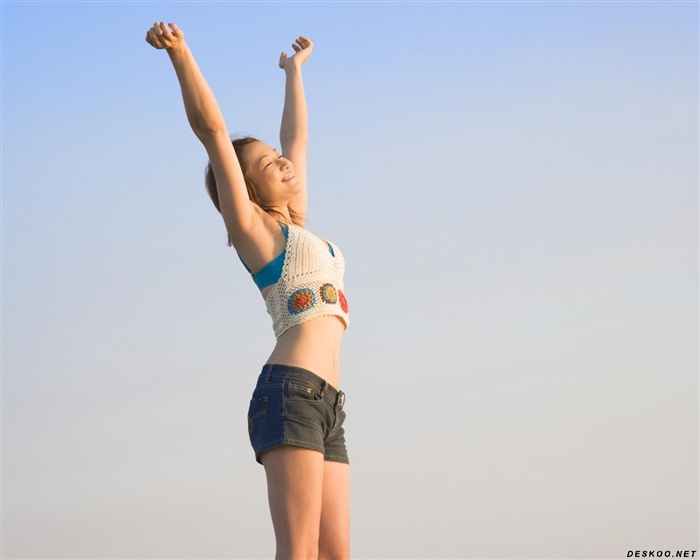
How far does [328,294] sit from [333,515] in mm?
834

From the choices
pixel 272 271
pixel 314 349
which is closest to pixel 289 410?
pixel 314 349

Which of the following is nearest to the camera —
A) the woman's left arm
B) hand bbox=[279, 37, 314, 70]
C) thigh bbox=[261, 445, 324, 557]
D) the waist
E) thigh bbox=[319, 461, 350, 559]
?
thigh bbox=[261, 445, 324, 557]

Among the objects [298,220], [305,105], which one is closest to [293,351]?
[298,220]

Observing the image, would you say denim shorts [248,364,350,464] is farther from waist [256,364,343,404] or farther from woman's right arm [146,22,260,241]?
woman's right arm [146,22,260,241]

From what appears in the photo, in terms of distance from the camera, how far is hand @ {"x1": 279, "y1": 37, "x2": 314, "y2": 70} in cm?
506

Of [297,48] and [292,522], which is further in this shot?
[297,48]

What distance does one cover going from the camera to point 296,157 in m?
4.63

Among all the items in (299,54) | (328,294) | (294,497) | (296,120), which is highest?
(299,54)

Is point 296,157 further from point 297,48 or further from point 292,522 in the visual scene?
point 292,522

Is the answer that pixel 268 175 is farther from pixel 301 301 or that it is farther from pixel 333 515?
pixel 333 515

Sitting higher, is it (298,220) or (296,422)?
(298,220)

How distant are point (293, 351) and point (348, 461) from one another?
0.53 m

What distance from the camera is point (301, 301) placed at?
12.6 feet

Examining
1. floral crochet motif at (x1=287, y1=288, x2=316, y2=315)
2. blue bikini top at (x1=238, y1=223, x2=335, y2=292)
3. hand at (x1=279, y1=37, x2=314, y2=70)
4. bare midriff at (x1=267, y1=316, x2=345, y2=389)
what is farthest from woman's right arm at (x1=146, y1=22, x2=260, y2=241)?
hand at (x1=279, y1=37, x2=314, y2=70)
